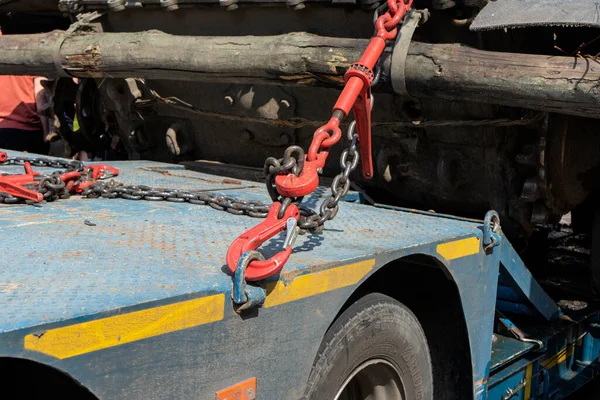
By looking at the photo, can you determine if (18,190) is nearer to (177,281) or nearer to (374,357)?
(177,281)

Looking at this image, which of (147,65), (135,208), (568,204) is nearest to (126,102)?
(147,65)

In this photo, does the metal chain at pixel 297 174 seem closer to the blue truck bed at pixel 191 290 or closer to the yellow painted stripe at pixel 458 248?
the blue truck bed at pixel 191 290

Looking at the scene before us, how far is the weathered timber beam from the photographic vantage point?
3.54 m

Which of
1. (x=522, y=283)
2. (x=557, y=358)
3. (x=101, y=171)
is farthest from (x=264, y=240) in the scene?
(x=557, y=358)

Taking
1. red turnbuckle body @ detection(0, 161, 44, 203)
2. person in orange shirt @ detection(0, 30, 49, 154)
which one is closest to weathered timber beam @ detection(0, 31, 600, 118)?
red turnbuckle body @ detection(0, 161, 44, 203)

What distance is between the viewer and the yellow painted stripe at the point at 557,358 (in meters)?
4.18

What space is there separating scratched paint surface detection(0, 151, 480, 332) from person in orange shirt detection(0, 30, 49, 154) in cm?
410

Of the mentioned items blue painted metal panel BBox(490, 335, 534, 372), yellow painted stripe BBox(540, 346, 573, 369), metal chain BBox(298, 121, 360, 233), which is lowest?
yellow painted stripe BBox(540, 346, 573, 369)

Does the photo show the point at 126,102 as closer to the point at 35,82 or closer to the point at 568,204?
the point at 35,82

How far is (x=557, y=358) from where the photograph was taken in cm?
430

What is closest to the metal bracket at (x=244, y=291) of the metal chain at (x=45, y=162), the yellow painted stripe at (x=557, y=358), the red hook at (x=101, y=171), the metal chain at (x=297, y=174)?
the metal chain at (x=297, y=174)

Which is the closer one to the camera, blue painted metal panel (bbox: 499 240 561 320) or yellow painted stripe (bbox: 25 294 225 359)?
yellow painted stripe (bbox: 25 294 225 359)

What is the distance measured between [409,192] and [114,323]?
9.85 feet

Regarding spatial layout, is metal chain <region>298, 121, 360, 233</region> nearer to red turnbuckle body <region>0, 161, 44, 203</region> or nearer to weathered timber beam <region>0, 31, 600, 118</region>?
weathered timber beam <region>0, 31, 600, 118</region>
